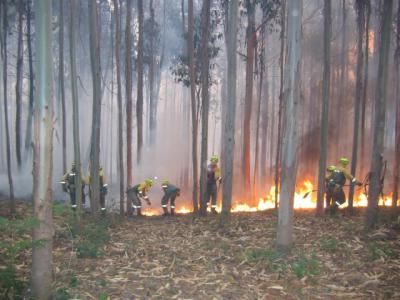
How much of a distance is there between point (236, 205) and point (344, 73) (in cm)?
973

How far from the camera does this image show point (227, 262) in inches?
250

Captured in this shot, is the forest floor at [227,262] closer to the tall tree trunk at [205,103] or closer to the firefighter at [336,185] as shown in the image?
the firefighter at [336,185]

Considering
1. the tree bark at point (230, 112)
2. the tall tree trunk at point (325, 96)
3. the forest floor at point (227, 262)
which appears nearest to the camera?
the forest floor at point (227, 262)

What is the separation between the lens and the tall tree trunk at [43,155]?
158 inches

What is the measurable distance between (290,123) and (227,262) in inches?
98.7

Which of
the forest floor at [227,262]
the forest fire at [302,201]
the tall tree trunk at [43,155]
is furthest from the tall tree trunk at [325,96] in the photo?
the tall tree trunk at [43,155]

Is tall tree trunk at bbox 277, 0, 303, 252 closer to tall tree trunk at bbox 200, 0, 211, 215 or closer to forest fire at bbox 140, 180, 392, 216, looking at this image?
tall tree trunk at bbox 200, 0, 211, 215

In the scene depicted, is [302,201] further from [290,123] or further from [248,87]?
[290,123]

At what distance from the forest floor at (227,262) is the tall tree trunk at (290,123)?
19.4 inches

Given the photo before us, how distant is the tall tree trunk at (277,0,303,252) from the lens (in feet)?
20.4

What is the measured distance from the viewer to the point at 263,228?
8734mm

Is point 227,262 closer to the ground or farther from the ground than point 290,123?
closer to the ground

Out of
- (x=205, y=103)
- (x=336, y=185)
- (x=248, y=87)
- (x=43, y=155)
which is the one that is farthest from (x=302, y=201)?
(x=43, y=155)

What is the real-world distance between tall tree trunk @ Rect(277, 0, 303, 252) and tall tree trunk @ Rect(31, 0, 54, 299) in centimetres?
377
